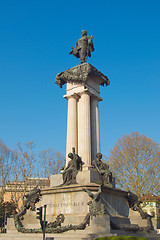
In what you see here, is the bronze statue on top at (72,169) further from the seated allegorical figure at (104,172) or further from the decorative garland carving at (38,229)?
the decorative garland carving at (38,229)

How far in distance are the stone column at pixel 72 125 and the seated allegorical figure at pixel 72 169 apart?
1.27m

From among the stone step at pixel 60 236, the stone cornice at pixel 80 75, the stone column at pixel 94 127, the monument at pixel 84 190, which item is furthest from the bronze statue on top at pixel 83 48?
the stone step at pixel 60 236

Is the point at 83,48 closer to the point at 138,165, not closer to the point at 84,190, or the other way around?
the point at 84,190

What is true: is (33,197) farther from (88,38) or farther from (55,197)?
(88,38)

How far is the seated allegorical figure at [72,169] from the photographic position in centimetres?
1658

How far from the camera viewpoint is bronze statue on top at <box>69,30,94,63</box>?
21516 millimetres

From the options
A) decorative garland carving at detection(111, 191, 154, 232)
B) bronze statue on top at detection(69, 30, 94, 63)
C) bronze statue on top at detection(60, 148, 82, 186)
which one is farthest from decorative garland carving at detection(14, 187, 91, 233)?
bronze statue on top at detection(69, 30, 94, 63)

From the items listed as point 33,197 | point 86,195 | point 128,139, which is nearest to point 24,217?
point 33,197

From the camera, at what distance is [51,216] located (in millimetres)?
15430

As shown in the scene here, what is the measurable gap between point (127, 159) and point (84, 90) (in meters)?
17.9

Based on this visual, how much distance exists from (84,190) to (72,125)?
561 cm

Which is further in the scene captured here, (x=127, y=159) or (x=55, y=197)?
(x=127, y=159)

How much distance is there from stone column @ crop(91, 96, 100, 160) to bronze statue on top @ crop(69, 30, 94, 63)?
3.50 m

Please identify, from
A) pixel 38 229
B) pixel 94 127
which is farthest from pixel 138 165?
pixel 38 229
